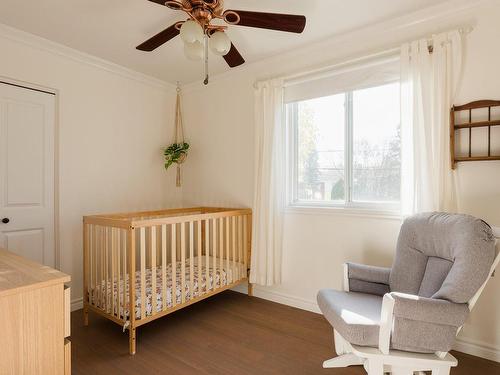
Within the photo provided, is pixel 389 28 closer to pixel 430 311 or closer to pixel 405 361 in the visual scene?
pixel 430 311

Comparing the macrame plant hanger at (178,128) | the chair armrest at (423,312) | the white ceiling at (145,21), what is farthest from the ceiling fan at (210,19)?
the macrame plant hanger at (178,128)

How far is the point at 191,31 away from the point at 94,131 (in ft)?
6.23

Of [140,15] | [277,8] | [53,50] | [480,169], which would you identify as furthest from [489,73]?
[53,50]

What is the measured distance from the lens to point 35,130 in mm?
2504

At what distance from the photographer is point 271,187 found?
280 cm

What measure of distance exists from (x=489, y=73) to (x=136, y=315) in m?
2.86

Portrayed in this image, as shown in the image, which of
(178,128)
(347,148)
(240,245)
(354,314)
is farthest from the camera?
(178,128)

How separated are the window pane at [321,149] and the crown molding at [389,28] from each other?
1.41ft

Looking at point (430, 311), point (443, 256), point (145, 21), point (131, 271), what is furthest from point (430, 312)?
point (145, 21)

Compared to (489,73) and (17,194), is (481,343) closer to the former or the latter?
(489,73)

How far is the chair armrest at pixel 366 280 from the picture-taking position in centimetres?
193

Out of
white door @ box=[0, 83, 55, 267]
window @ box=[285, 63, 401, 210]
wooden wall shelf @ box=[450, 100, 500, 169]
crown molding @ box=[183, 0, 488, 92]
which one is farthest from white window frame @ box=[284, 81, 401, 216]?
white door @ box=[0, 83, 55, 267]

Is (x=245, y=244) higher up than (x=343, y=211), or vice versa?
(x=343, y=211)

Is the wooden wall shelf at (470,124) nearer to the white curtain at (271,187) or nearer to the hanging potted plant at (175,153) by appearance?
the white curtain at (271,187)
